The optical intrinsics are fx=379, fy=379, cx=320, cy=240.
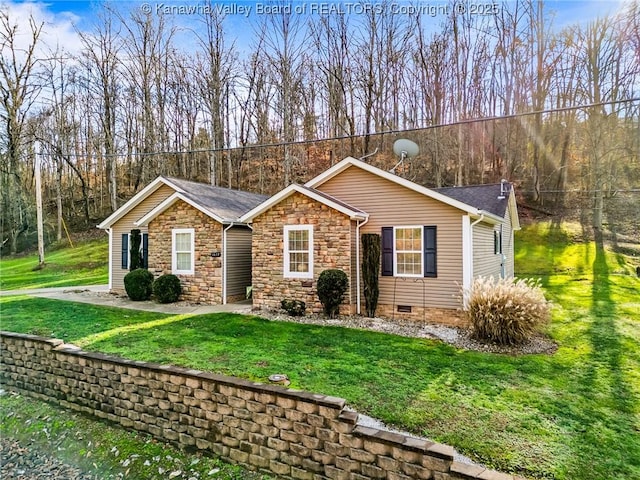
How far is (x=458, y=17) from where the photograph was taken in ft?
65.4

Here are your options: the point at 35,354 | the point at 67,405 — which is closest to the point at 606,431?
the point at 67,405

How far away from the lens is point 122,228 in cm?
1411

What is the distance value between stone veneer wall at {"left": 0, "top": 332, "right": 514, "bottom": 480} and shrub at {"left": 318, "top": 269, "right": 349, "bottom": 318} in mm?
4703

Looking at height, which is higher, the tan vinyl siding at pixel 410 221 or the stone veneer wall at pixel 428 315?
the tan vinyl siding at pixel 410 221

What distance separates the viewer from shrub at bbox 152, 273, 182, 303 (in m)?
11.6

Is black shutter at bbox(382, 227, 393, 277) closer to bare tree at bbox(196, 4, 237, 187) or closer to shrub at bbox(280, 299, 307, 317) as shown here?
shrub at bbox(280, 299, 307, 317)

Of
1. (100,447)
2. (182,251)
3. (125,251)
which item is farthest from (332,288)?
(125,251)

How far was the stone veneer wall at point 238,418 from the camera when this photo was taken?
3705 mm

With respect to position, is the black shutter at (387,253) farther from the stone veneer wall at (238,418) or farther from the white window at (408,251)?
the stone veneer wall at (238,418)

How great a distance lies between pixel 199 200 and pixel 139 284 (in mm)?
3335

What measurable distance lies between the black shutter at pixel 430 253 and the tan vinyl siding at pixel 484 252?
1.08 metres

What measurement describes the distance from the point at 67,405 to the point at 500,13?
24.3 metres

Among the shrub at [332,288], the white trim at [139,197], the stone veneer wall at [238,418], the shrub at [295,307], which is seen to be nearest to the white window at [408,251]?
the shrub at [332,288]

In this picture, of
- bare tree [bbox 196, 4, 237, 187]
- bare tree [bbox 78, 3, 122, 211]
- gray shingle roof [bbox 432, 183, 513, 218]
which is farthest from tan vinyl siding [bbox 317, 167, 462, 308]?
bare tree [bbox 78, 3, 122, 211]
